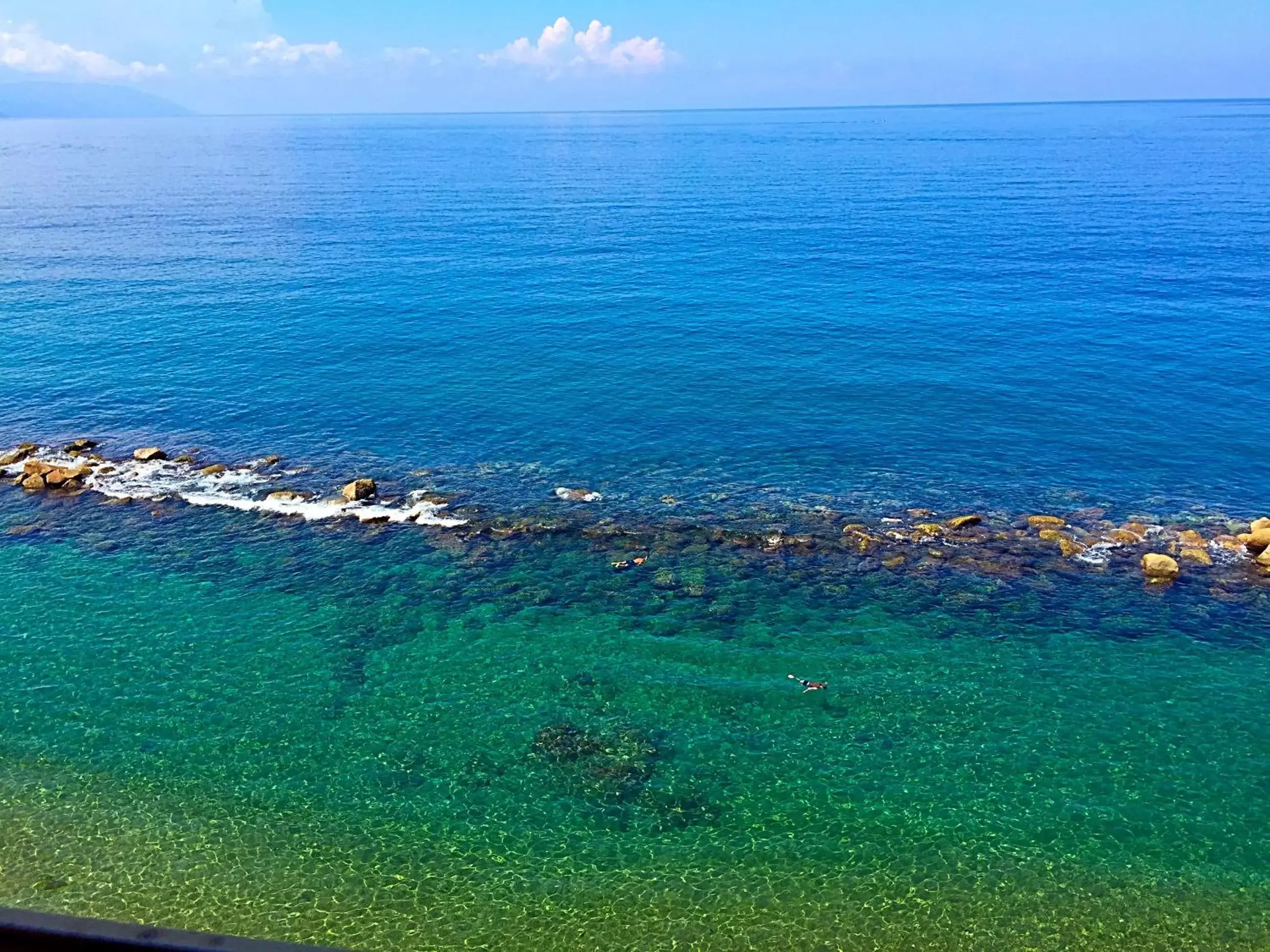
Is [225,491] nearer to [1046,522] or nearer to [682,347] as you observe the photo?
[682,347]

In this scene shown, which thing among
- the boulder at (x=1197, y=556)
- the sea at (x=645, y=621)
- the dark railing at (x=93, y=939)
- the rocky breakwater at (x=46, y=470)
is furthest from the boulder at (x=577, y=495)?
the dark railing at (x=93, y=939)

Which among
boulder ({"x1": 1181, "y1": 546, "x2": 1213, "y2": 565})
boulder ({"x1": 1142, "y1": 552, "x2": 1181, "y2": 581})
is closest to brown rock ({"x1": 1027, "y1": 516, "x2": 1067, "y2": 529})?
boulder ({"x1": 1142, "y1": 552, "x2": 1181, "y2": 581})

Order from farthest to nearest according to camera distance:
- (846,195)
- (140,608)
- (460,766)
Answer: (846,195)
(140,608)
(460,766)

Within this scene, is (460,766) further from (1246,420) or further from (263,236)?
(263,236)

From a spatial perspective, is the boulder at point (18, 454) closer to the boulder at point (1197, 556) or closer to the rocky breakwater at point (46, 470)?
the rocky breakwater at point (46, 470)

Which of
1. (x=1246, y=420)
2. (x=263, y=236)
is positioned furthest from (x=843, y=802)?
(x=263, y=236)

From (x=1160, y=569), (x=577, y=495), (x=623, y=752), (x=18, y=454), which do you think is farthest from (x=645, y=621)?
(x=18, y=454)
